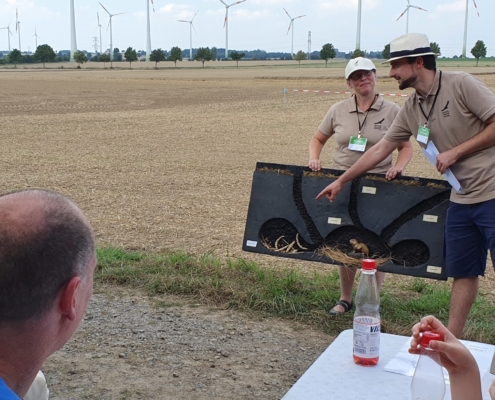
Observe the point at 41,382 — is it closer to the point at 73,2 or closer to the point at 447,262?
the point at 447,262

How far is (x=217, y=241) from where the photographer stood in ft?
25.1

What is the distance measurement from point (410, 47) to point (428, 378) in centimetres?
236

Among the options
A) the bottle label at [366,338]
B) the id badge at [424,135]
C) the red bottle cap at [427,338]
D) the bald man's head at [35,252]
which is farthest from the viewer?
the id badge at [424,135]

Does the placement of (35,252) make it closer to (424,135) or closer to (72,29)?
(424,135)

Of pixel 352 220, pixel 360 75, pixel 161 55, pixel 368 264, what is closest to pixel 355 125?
pixel 360 75

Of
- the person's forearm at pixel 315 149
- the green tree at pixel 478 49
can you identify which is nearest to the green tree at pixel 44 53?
the green tree at pixel 478 49

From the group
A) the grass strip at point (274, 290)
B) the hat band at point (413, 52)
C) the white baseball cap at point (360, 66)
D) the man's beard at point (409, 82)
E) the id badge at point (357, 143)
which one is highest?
the hat band at point (413, 52)

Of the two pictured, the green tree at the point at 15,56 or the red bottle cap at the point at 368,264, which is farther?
the green tree at the point at 15,56

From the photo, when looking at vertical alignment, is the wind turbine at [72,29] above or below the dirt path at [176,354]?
above

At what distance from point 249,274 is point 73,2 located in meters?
90.0

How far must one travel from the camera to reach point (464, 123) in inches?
161

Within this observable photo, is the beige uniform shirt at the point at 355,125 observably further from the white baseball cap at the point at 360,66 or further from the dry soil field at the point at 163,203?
the dry soil field at the point at 163,203

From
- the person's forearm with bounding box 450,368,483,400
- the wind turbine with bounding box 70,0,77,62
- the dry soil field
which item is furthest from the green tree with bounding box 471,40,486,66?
the person's forearm with bounding box 450,368,483,400

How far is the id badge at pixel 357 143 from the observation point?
5.11 metres
